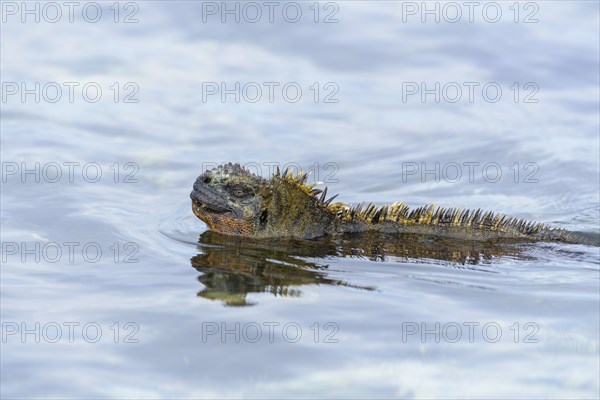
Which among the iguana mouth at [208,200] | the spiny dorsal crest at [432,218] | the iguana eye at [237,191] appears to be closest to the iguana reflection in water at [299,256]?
the spiny dorsal crest at [432,218]

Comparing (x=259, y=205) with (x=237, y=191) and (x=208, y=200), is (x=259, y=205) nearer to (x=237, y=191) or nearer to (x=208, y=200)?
(x=237, y=191)

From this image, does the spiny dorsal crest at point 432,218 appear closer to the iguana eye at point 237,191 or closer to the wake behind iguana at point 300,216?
the wake behind iguana at point 300,216

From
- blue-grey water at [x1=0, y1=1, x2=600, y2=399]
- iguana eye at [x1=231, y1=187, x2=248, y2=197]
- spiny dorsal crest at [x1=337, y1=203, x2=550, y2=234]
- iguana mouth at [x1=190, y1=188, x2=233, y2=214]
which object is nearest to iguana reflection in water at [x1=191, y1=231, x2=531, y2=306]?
blue-grey water at [x1=0, y1=1, x2=600, y2=399]

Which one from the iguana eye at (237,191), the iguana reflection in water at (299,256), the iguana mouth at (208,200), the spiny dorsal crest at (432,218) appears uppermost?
the iguana eye at (237,191)

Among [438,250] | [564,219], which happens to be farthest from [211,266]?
[564,219]

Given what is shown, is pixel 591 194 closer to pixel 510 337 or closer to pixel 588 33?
pixel 510 337

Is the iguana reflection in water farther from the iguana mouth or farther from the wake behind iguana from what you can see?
the iguana mouth

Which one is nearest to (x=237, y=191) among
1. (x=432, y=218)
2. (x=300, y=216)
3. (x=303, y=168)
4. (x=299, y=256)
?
(x=300, y=216)
